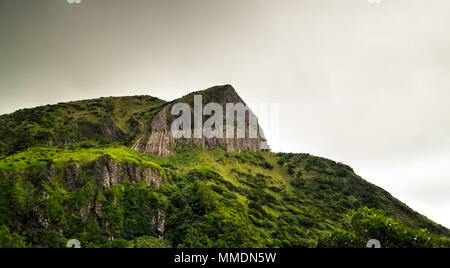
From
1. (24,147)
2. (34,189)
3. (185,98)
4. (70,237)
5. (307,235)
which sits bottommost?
(307,235)

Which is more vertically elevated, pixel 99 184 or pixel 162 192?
pixel 99 184

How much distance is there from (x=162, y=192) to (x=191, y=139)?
57.8m

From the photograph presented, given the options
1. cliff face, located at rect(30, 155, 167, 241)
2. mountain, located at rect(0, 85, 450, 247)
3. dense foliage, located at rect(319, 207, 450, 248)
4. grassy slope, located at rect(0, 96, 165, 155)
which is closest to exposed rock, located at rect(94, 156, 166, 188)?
cliff face, located at rect(30, 155, 167, 241)

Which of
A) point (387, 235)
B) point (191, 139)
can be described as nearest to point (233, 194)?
point (191, 139)

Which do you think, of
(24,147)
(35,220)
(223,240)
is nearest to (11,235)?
(35,220)

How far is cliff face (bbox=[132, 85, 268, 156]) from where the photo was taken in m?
123

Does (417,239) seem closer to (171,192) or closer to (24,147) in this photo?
(171,192)

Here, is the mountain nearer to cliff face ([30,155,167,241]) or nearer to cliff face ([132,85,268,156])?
cliff face ([30,155,167,241])

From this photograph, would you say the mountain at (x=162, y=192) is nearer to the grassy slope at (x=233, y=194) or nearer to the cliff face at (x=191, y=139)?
the grassy slope at (x=233, y=194)

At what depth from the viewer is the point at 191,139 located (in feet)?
441

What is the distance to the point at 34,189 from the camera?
56750mm

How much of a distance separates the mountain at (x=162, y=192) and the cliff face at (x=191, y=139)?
2.54ft

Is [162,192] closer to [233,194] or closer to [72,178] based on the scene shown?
[72,178]
